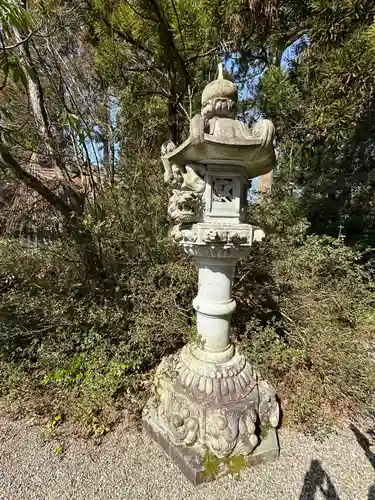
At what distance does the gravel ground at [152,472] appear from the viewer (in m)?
1.63

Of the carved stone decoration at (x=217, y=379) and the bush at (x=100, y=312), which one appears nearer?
the carved stone decoration at (x=217, y=379)

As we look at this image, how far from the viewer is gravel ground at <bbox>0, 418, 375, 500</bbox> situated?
5.35ft

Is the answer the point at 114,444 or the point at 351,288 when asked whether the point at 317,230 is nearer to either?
the point at 351,288

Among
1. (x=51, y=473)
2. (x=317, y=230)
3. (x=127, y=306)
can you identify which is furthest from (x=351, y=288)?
(x=51, y=473)

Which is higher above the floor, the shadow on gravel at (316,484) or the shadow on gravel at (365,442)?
the shadow on gravel at (365,442)

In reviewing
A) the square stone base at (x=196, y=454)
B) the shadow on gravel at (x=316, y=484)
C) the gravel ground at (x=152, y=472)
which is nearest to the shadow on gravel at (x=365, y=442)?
the gravel ground at (x=152, y=472)

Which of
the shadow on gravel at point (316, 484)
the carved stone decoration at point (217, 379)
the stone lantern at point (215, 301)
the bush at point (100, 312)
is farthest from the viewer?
the bush at point (100, 312)

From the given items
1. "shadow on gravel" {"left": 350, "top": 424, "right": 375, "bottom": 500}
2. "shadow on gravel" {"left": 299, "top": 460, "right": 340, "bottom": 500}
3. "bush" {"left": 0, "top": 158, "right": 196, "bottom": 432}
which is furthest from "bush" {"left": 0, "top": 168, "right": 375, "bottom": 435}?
"shadow on gravel" {"left": 299, "top": 460, "right": 340, "bottom": 500}

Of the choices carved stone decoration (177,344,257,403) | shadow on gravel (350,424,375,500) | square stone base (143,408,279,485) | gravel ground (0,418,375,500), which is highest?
carved stone decoration (177,344,257,403)

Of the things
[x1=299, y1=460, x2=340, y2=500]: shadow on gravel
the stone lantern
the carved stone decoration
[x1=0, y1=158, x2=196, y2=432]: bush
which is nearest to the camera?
the stone lantern

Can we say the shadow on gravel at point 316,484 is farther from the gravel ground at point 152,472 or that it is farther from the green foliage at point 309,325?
the green foliage at point 309,325

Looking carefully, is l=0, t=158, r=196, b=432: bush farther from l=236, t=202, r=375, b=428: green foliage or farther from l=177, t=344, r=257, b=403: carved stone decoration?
l=236, t=202, r=375, b=428: green foliage

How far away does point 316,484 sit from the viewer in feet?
5.55

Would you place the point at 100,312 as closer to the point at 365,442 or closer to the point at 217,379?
the point at 217,379
